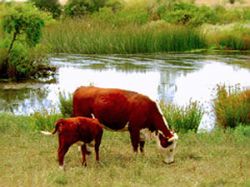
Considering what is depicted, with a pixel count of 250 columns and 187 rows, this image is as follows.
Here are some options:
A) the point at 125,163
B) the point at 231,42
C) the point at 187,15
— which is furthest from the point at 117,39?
the point at 125,163

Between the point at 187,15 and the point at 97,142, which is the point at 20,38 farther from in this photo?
the point at 187,15

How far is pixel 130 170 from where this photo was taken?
917 centimetres

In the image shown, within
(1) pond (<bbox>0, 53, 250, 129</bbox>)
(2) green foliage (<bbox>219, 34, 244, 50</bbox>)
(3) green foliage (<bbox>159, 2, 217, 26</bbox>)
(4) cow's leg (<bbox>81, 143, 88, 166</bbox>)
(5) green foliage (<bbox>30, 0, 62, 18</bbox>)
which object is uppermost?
(5) green foliage (<bbox>30, 0, 62, 18</bbox>)

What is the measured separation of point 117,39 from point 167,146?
69.6ft

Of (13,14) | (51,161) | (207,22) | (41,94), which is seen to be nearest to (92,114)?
(51,161)

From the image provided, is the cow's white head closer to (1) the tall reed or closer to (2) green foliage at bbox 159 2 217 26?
(1) the tall reed

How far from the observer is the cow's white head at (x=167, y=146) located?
9.91 metres

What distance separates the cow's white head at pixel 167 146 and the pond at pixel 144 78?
434 cm

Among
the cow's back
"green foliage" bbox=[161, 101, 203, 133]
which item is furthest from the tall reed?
the cow's back

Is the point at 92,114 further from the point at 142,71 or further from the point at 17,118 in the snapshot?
the point at 142,71

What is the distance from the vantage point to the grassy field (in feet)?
28.1

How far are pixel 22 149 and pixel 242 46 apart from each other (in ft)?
80.1

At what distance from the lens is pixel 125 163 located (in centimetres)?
973

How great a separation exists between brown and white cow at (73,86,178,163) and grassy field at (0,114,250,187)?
334 mm
